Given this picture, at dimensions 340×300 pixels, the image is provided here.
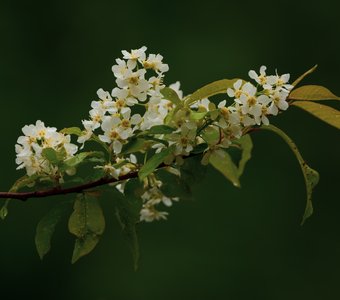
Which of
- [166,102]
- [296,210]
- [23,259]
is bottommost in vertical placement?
[296,210]

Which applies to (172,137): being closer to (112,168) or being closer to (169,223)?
(112,168)

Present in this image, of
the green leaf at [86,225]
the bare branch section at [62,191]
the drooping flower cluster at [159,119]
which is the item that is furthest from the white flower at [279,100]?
the green leaf at [86,225]

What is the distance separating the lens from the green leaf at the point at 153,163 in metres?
1.06

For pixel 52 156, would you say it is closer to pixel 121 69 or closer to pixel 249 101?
pixel 121 69

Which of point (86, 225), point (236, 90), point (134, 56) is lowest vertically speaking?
point (86, 225)

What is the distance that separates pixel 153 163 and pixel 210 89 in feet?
0.45

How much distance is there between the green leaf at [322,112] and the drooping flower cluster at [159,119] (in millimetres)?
38

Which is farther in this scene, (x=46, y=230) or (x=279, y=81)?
(x=46, y=230)

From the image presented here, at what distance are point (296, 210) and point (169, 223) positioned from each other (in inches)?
35.0

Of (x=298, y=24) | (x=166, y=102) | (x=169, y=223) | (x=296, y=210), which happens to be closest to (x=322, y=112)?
(x=166, y=102)

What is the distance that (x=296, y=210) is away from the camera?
195 inches

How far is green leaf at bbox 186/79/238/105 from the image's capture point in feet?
3.58

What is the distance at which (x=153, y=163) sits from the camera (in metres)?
1.06

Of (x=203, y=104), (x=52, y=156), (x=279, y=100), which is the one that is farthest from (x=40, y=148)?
(x=279, y=100)
